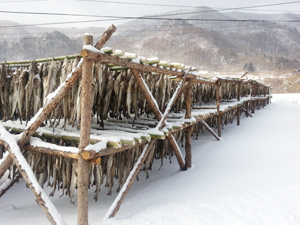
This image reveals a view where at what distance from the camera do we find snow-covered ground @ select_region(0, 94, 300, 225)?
2.87m

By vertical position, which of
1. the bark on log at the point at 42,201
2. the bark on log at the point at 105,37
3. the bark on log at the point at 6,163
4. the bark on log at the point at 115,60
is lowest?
the bark on log at the point at 42,201

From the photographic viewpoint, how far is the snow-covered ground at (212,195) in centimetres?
287

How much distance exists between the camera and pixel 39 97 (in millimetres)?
3457

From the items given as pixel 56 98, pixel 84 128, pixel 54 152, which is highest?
pixel 56 98

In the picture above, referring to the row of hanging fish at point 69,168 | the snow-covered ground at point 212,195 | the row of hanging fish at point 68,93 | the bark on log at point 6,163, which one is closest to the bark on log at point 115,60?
the row of hanging fish at point 68,93

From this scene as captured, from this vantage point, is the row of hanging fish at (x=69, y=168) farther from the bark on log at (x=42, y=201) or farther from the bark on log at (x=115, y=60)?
the bark on log at (x=115, y=60)

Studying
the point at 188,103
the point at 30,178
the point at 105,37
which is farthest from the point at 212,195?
the point at 105,37

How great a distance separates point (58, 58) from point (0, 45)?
50.7 m

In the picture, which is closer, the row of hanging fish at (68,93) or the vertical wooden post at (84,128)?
the vertical wooden post at (84,128)

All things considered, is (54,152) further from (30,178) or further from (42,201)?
(42,201)

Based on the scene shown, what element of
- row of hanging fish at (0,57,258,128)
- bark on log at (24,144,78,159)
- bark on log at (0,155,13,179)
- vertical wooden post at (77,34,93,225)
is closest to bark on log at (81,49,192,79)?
vertical wooden post at (77,34,93,225)

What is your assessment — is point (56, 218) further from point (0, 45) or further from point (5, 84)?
point (0, 45)

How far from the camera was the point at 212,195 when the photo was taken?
342 cm

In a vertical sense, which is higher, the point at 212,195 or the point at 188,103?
the point at 188,103
